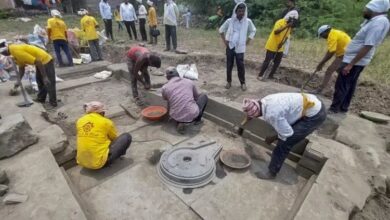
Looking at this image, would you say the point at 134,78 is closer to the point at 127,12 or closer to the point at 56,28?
the point at 56,28

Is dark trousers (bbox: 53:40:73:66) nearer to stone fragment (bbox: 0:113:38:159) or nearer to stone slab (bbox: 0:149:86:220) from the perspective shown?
stone fragment (bbox: 0:113:38:159)

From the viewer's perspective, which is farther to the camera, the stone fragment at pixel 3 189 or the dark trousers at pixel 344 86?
the dark trousers at pixel 344 86

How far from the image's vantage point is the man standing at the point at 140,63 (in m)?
4.88

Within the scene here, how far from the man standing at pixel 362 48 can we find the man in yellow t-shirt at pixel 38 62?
555 centimetres

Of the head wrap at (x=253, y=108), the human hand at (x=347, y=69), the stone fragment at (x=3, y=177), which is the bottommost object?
the stone fragment at (x=3, y=177)

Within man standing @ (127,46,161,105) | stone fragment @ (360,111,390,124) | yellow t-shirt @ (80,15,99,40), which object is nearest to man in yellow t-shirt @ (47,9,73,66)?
yellow t-shirt @ (80,15,99,40)

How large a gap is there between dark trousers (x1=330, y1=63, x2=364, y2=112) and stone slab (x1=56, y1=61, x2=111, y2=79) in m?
6.33

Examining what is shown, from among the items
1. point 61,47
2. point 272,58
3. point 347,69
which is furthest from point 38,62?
point 347,69

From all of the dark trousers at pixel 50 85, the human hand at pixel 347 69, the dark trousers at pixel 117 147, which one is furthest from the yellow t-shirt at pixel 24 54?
the human hand at pixel 347 69

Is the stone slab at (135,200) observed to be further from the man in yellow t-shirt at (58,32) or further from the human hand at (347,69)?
the man in yellow t-shirt at (58,32)

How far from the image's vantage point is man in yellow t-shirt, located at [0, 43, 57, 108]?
448 centimetres

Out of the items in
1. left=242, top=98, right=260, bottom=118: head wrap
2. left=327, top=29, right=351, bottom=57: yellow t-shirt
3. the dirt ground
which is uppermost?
left=327, top=29, right=351, bottom=57: yellow t-shirt

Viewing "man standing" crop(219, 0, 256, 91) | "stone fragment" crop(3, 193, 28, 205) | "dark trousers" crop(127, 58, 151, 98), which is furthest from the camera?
"dark trousers" crop(127, 58, 151, 98)

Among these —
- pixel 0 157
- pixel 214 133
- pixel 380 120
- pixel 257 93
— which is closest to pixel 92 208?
pixel 0 157
